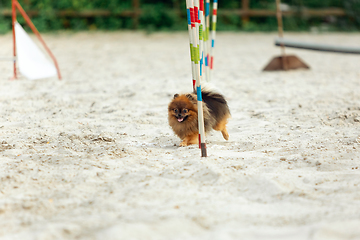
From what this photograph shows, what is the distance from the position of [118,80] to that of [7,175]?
388 centimetres

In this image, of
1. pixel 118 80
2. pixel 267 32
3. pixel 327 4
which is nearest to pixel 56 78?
pixel 118 80

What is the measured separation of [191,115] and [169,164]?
65cm

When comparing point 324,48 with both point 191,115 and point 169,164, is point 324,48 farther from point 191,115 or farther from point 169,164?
point 169,164

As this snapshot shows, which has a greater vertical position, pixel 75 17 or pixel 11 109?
pixel 75 17

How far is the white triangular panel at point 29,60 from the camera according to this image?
→ 582 cm

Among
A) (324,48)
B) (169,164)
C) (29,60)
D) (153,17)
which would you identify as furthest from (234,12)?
(169,164)

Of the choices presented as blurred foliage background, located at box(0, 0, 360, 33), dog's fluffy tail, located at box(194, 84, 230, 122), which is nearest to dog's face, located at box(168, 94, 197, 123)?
dog's fluffy tail, located at box(194, 84, 230, 122)

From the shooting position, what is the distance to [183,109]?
3.20 m

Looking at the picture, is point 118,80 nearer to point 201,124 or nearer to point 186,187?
point 201,124

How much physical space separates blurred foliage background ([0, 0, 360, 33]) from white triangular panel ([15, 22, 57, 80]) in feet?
22.0

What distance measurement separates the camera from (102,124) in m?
3.91

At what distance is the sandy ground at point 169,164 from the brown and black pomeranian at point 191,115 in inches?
6.4

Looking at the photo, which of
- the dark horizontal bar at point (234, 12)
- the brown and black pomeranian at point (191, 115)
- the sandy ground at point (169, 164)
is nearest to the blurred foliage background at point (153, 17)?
the dark horizontal bar at point (234, 12)

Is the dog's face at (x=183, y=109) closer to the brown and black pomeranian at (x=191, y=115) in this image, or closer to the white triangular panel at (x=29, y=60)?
the brown and black pomeranian at (x=191, y=115)
